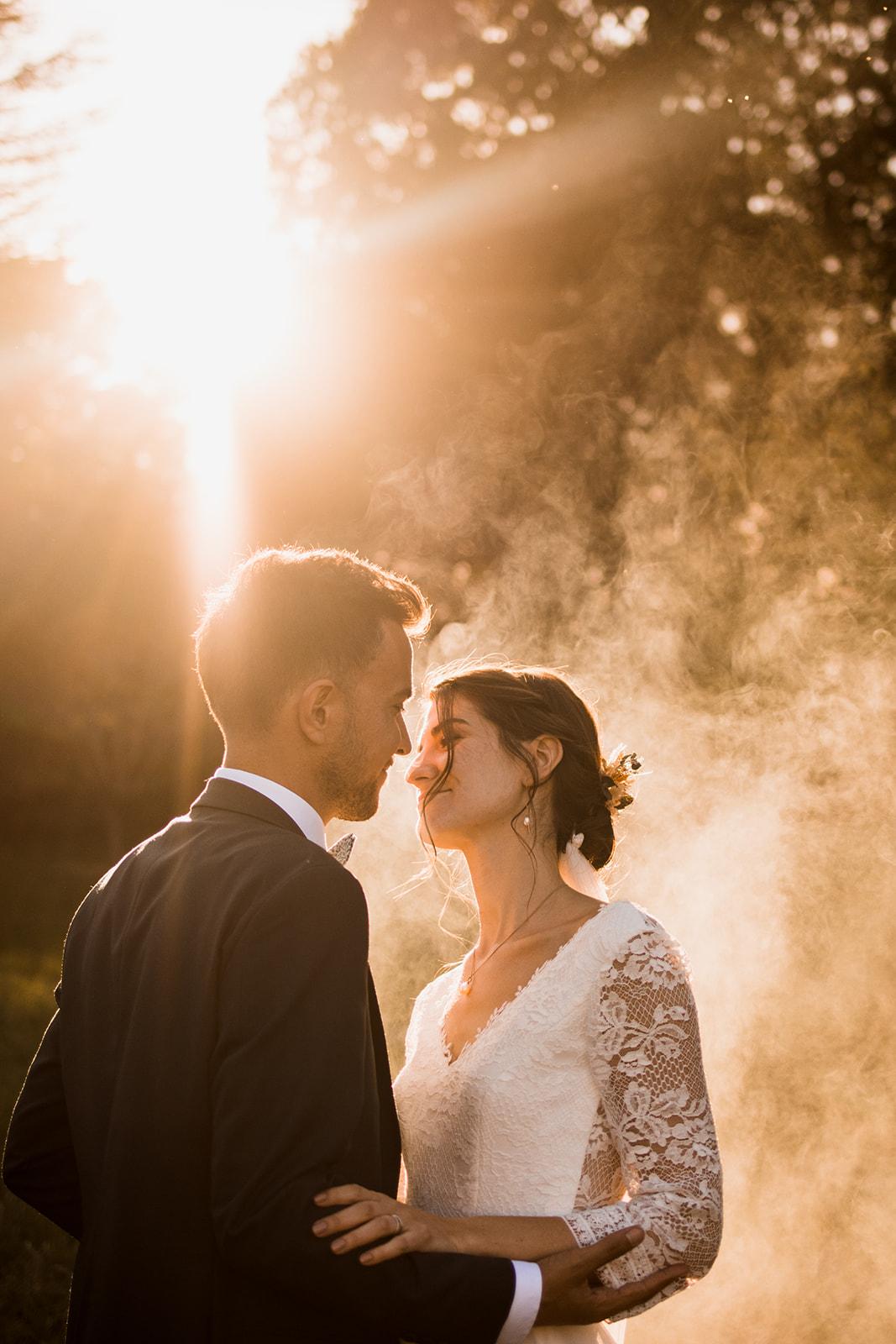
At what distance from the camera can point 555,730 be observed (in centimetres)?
364

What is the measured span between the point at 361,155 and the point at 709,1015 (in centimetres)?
1416

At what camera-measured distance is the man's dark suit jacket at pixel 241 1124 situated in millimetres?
1994

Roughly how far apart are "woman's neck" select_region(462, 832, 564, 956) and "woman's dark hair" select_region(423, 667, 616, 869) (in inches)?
4.3

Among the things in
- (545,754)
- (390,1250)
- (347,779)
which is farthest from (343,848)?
(390,1250)

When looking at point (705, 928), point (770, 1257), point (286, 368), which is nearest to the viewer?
Answer: point (770, 1257)

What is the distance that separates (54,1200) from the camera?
2660mm

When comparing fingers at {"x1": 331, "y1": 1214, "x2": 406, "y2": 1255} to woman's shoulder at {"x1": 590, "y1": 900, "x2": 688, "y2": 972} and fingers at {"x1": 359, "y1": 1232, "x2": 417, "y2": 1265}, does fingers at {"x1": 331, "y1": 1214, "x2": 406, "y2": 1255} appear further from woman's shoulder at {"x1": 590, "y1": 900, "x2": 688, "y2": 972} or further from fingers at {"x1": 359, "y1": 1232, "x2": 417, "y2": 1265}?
woman's shoulder at {"x1": 590, "y1": 900, "x2": 688, "y2": 972}

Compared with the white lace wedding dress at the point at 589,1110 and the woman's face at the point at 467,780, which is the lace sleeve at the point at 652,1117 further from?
the woman's face at the point at 467,780

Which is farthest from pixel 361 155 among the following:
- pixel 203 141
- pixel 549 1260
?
pixel 549 1260

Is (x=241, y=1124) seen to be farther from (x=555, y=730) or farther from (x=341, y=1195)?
(x=555, y=730)

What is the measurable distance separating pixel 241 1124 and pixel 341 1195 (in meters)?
0.22

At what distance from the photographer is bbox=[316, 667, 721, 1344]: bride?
2.64 meters

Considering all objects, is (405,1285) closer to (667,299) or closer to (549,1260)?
(549,1260)

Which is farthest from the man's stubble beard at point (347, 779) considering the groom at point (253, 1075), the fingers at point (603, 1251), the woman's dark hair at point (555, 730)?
the fingers at point (603, 1251)
